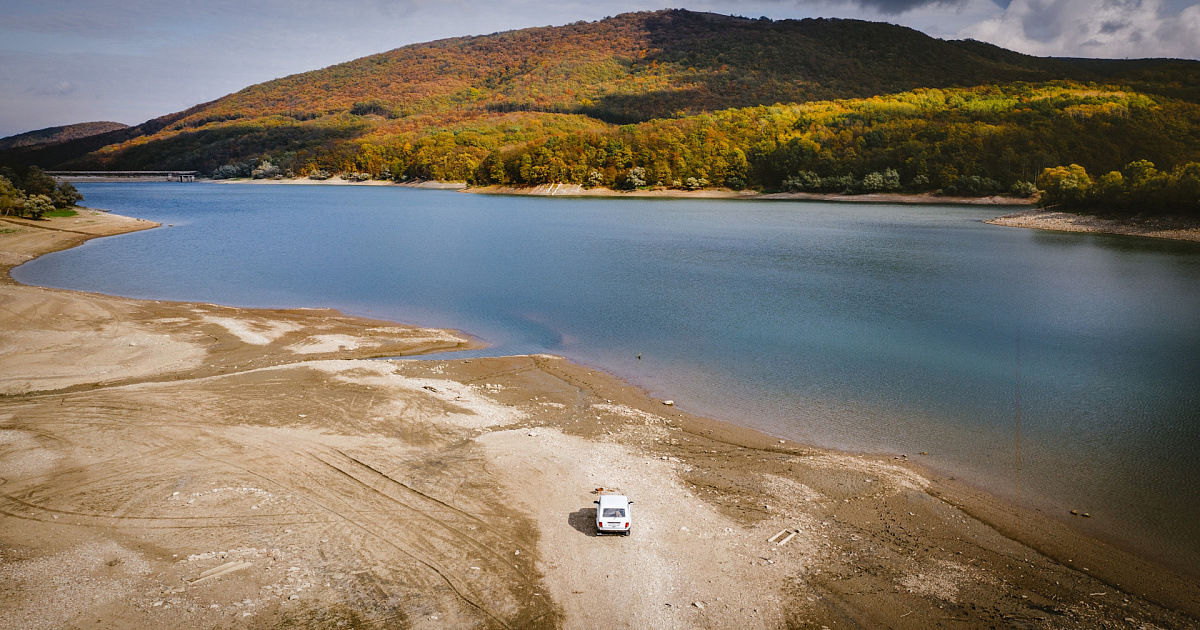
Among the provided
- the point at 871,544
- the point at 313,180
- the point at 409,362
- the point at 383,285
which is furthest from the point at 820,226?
the point at 313,180

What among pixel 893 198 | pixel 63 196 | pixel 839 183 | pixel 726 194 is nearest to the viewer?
pixel 63 196

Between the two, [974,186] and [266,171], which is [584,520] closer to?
[974,186]

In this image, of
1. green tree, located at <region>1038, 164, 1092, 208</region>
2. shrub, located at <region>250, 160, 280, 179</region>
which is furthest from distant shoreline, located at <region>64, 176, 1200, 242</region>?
green tree, located at <region>1038, 164, 1092, 208</region>

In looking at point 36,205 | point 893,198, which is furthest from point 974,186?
point 36,205

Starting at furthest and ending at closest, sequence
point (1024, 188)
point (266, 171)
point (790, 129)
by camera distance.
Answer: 1. point (266, 171)
2. point (790, 129)
3. point (1024, 188)

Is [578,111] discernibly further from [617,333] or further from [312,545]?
[312,545]

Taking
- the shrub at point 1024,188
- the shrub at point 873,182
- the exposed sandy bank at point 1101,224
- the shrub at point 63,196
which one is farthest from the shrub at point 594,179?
the shrub at point 63,196
